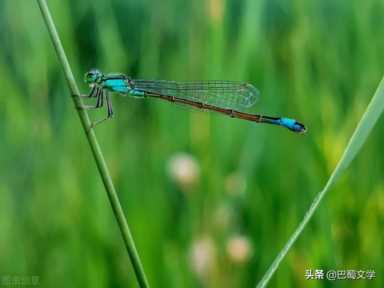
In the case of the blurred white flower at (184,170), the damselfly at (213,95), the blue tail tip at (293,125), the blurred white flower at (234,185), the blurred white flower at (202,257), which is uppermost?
the damselfly at (213,95)

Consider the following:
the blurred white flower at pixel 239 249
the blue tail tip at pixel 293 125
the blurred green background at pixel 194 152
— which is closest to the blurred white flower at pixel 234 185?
the blurred green background at pixel 194 152

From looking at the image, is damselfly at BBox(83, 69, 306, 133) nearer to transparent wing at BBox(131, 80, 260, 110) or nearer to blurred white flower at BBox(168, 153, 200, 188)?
transparent wing at BBox(131, 80, 260, 110)

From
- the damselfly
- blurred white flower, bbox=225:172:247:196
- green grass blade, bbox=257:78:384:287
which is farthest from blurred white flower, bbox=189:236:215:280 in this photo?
green grass blade, bbox=257:78:384:287

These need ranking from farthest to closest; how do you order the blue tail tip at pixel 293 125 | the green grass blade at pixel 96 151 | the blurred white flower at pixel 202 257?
the blurred white flower at pixel 202 257
the blue tail tip at pixel 293 125
the green grass blade at pixel 96 151

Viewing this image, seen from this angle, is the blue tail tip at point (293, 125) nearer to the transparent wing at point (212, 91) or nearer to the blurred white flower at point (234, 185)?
the transparent wing at point (212, 91)

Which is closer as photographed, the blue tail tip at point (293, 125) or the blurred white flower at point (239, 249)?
the blue tail tip at point (293, 125)

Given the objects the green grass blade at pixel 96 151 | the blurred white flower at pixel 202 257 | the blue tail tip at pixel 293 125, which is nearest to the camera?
the green grass blade at pixel 96 151
